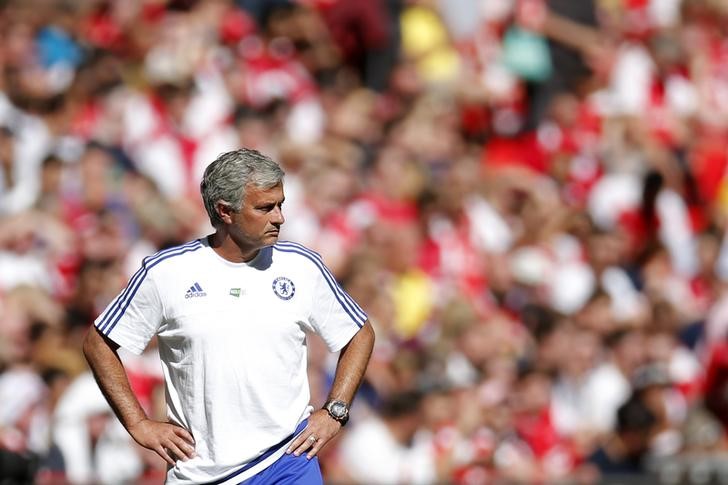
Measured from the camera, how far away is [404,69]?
1497 cm

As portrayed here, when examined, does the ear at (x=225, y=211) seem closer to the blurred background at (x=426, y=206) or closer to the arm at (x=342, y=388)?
the arm at (x=342, y=388)

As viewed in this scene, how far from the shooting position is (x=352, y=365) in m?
6.55

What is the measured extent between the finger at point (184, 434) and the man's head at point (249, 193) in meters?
0.78

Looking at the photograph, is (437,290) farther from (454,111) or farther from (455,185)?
(454,111)

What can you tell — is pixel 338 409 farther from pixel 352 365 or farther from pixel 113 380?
pixel 113 380

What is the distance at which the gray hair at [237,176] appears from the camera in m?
6.23

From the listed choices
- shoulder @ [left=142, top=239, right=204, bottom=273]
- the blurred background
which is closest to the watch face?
shoulder @ [left=142, top=239, right=204, bottom=273]

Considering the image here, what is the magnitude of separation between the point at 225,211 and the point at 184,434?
0.88m

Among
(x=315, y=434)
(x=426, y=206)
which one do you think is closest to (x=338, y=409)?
(x=315, y=434)

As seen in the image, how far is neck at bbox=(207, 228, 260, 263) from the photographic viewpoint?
6387mm

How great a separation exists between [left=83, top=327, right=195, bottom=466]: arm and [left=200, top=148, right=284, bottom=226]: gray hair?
2.39 feet

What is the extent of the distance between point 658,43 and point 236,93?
4657 millimetres

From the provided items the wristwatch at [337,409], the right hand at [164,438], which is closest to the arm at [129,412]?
the right hand at [164,438]

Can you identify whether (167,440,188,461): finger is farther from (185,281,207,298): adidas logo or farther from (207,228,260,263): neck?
(207,228,260,263): neck
